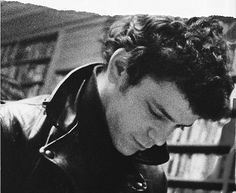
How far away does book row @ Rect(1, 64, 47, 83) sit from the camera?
1028 millimetres

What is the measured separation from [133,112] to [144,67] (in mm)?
115

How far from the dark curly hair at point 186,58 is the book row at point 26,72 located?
200mm

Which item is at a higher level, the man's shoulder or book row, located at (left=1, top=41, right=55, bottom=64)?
book row, located at (left=1, top=41, right=55, bottom=64)

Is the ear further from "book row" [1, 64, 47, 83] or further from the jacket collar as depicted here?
"book row" [1, 64, 47, 83]

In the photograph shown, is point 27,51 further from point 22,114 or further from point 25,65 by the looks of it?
point 22,114

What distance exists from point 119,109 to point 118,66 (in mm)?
108

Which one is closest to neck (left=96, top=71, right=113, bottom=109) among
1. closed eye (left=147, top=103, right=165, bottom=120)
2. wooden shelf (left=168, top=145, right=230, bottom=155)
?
closed eye (left=147, top=103, right=165, bottom=120)

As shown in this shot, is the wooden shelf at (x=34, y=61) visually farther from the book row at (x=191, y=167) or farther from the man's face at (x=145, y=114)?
the book row at (x=191, y=167)

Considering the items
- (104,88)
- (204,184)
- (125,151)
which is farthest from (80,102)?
(204,184)

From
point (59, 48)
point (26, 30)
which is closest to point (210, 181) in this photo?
point (59, 48)

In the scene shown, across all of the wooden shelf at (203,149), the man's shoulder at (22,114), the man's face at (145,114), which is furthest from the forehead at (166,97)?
the man's shoulder at (22,114)

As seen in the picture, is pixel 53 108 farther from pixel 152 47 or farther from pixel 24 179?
pixel 152 47

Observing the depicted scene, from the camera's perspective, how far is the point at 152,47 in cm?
95

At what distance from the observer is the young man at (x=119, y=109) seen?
36.6 inches
